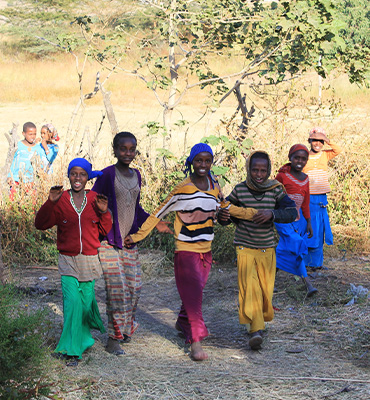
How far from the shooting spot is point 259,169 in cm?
453

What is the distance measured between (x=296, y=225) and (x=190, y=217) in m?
1.96

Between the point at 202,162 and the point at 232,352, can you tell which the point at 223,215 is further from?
the point at 232,352

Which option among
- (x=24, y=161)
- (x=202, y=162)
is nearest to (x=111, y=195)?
(x=202, y=162)

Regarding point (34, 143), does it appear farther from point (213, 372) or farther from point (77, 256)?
point (213, 372)

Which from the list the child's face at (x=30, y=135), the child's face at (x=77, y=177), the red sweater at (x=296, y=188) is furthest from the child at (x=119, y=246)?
the child's face at (x=30, y=135)

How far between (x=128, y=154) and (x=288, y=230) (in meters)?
1.94

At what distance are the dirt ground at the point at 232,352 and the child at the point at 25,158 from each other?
1.36 meters

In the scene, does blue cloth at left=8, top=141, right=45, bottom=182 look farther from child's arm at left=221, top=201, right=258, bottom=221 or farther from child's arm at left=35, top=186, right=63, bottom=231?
child's arm at left=221, top=201, right=258, bottom=221

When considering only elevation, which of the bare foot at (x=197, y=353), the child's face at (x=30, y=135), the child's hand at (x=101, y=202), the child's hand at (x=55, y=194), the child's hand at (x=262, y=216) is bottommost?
the bare foot at (x=197, y=353)

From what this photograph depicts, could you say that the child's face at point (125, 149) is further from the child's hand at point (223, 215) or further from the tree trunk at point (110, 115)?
the tree trunk at point (110, 115)

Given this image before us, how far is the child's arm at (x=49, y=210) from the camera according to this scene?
4.02m

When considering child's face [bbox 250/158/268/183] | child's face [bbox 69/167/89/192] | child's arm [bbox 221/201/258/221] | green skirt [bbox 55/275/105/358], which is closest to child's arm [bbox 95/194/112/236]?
child's face [bbox 69/167/89/192]

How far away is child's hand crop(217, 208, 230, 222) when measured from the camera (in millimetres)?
4387

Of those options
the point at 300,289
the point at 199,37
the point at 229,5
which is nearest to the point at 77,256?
the point at 300,289
